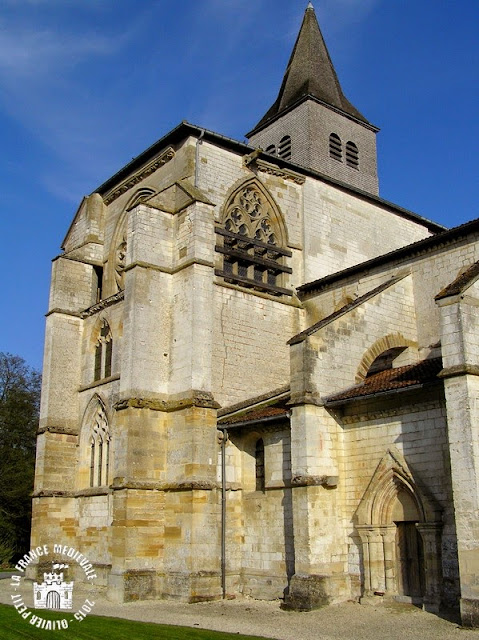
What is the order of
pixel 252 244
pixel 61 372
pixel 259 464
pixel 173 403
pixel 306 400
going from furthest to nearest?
pixel 61 372 → pixel 252 244 → pixel 259 464 → pixel 173 403 → pixel 306 400

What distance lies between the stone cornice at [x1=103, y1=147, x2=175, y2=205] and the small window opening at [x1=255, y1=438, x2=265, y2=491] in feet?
29.2

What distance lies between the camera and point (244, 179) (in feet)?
70.0

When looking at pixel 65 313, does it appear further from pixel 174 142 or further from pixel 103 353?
pixel 174 142

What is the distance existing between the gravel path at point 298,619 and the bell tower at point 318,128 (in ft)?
51.0

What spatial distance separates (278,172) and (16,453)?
19.0 m

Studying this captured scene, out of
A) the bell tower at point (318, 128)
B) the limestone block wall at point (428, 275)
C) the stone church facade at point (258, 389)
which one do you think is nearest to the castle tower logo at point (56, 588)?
the stone church facade at point (258, 389)

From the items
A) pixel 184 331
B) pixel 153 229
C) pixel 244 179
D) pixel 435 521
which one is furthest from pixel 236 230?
pixel 435 521

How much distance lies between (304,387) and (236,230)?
7309mm

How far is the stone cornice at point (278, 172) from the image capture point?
71.9ft

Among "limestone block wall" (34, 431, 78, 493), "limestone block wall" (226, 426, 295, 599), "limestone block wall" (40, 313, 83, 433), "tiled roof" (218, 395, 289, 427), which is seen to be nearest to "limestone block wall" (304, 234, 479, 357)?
"tiled roof" (218, 395, 289, 427)

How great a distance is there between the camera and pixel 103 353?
20.8 metres

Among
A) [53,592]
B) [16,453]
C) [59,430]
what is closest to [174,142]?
[59,430]

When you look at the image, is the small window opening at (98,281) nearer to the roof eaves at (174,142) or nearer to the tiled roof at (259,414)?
the roof eaves at (174,142)

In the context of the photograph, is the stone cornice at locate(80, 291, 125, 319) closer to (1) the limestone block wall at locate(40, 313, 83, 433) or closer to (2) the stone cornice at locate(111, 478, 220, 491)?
(1) the limestone block wall at locate(40, 313, 83, 433)
